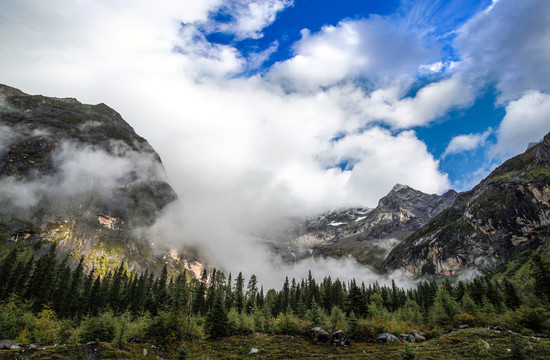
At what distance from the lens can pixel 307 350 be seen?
3303cm

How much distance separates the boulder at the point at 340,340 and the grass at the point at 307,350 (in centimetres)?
85

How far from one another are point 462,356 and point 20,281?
119 meters

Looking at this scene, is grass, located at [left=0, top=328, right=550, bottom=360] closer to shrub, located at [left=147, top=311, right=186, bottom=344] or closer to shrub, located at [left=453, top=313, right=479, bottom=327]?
shrub, located at [left=147, top=311, right=186, bottom=344]

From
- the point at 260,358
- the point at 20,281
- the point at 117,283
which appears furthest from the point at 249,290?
the point at 260,358

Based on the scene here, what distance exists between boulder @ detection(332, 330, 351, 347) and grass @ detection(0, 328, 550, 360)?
2.80 feet

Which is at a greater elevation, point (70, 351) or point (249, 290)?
point (249, 290)

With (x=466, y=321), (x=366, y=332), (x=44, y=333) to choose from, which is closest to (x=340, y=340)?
(x=366, y=332)

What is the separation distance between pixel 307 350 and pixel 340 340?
531cm

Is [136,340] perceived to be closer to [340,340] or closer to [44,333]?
[44,333]

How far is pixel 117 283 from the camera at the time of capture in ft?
366

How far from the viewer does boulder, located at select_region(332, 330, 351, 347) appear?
35.4m

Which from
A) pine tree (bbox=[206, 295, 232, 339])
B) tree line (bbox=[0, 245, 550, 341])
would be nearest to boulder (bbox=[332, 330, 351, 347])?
tree line (bbox=[0, 245, 550, 341])

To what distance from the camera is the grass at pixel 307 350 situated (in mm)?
22991

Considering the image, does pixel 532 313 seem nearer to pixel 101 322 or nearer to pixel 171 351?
pixel 171 351
